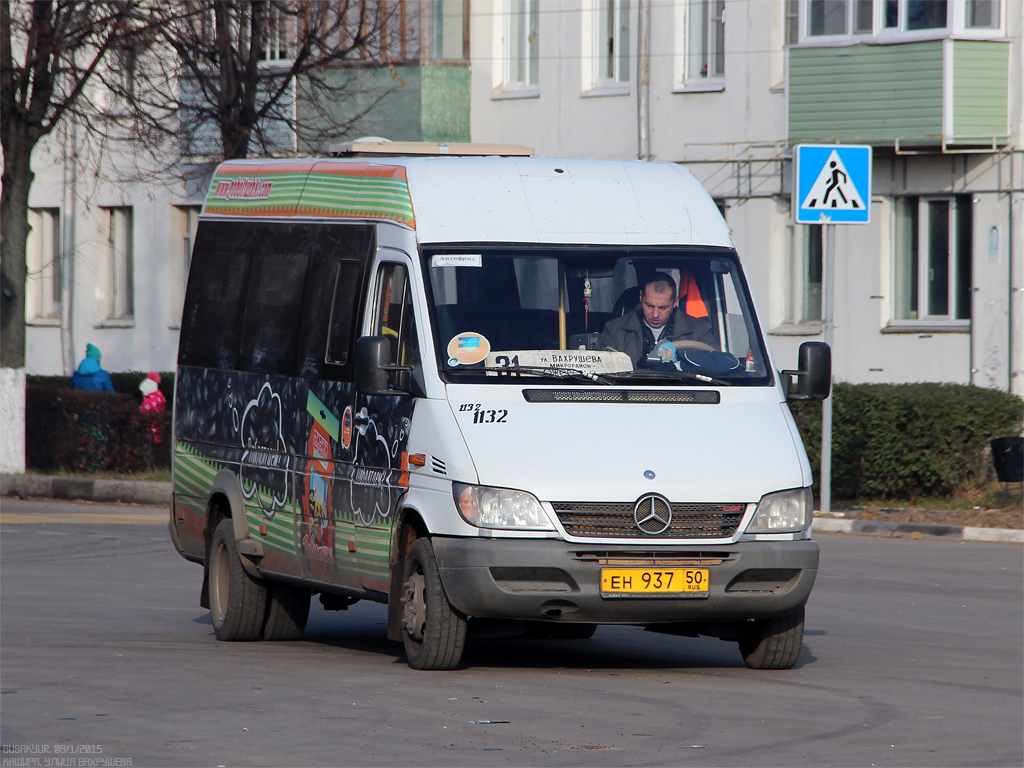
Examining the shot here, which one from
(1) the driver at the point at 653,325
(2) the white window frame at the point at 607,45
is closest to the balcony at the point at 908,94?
(2) the white window frame at the point at 607,45

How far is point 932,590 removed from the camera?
13.7 m

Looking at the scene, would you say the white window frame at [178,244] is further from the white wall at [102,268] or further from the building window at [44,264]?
the building window at [44,264]

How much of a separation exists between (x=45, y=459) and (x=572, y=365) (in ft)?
57.7

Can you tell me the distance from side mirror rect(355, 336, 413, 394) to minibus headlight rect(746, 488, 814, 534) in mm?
1939

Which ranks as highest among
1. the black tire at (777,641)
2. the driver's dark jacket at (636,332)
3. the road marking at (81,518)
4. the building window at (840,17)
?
the building window at (840,17)

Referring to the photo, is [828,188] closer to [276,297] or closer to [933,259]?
[933,259]

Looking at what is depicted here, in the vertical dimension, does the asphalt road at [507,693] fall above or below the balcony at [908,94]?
below

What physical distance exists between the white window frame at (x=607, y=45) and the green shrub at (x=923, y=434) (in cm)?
1144

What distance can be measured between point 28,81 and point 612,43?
9718 mm

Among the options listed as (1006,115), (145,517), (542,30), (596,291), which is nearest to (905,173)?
(1006,115)

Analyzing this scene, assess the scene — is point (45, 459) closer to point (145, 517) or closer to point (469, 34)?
point (145, 517)

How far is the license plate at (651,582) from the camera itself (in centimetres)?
877

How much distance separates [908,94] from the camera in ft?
82.0

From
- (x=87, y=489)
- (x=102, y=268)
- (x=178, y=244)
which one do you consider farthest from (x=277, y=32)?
(x=102, y=268)
